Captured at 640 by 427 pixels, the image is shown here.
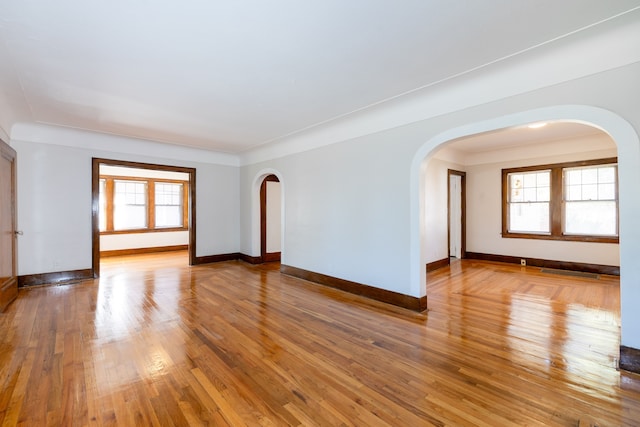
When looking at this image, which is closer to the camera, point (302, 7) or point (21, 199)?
point (302, 7)

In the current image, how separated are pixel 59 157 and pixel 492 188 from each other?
Result: 8.78 metres

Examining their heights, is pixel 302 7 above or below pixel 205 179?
above

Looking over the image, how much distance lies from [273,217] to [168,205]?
3.89 m

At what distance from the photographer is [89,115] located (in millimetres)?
4070

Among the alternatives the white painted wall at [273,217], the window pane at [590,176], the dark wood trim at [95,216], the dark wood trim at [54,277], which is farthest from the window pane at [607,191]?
the dark wood trim at [54,277]

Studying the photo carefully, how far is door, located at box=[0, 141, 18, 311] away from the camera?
3633 mm

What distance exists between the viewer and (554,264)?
5941 mm

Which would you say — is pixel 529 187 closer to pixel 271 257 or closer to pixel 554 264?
pixel 554 264

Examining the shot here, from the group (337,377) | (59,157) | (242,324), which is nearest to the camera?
(337,377)

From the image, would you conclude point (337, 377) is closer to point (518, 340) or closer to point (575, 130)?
point (518, 340)

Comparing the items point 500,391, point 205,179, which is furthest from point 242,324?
point 205,179

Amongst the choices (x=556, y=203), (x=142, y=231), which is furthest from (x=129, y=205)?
(x=556, y=203)

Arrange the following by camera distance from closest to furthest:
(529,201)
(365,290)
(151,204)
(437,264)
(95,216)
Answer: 1. (365,290)
2. (95,216)
3. (437,264)
4. (529,201)
5. (151,204)

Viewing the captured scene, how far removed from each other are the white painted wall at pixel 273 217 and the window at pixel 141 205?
355cm
